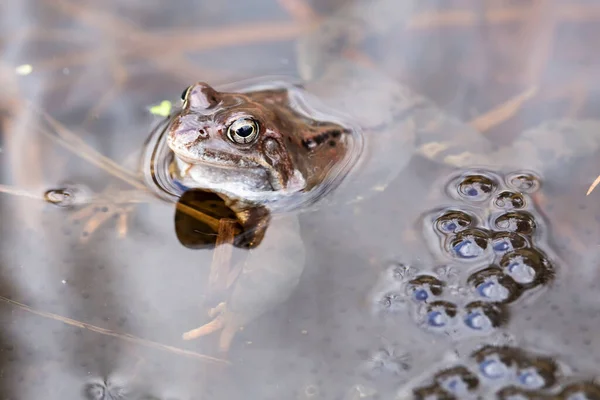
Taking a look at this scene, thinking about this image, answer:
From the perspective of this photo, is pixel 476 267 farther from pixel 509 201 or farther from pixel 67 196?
pixel 67 196

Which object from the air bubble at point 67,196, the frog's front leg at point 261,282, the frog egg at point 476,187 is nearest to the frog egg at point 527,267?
the frog egg at point 476,187

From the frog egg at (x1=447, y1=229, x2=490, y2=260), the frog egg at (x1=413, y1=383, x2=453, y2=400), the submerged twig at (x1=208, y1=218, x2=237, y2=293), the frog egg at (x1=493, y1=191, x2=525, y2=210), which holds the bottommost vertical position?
the submerged twig at (x1=208, y1=218, x2=237, y2=293)

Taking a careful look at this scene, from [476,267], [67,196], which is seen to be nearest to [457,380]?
[476,267]

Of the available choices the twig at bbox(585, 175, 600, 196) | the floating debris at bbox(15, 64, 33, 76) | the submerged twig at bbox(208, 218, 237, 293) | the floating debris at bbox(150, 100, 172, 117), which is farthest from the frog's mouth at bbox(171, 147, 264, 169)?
the twig at bbox(585, 175, 600, 196)

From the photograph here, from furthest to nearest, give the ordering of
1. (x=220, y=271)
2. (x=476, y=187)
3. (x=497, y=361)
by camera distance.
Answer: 1. (x=476, y=187)
2. (x=220, y=271)
3. (x=497, y=361)

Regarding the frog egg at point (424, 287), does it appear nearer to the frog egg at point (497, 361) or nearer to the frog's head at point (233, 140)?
the frog egg at point (497, 361)

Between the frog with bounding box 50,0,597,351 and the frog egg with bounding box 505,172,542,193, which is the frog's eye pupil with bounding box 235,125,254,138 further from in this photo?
the frog egg with bounding box 505,172,542,193
